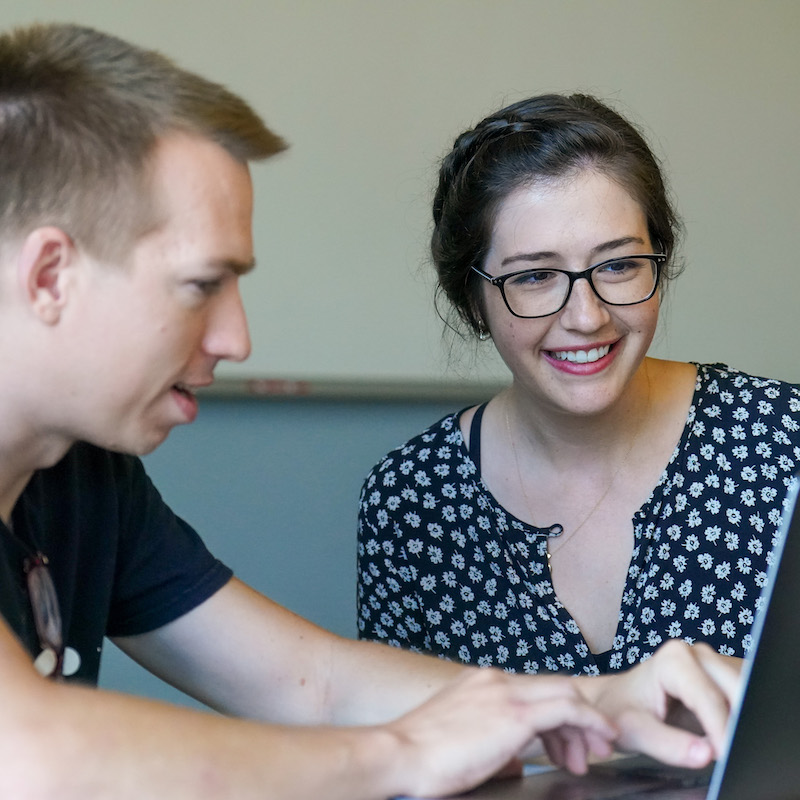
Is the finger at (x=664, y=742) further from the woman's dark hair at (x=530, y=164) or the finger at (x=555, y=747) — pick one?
the woman's dark hair at (x=530, y=164)

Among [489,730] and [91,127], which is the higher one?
[91,127]

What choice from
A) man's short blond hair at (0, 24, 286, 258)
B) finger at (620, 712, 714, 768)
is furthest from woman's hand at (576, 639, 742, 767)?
man's short blond hair at (0, 24, 286, 258)

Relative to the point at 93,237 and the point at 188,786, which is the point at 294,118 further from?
the point at 188,786

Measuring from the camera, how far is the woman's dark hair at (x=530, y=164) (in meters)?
1.50

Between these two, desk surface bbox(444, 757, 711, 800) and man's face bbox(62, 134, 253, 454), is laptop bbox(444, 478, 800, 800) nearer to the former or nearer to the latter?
desk surface bbox(444, 757, 711, 800)

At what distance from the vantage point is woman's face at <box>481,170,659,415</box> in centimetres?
145

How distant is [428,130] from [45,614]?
4.57ft

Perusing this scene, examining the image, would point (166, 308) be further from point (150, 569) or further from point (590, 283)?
point (590, 283)

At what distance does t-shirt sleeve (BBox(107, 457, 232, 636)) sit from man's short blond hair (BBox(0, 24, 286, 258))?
38cm

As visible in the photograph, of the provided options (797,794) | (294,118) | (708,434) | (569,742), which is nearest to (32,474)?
(569,742)

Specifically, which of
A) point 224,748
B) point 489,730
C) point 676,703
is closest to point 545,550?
point 676,703

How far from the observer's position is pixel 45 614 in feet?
3.34

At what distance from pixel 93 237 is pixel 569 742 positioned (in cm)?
52

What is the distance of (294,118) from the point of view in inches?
81.2
